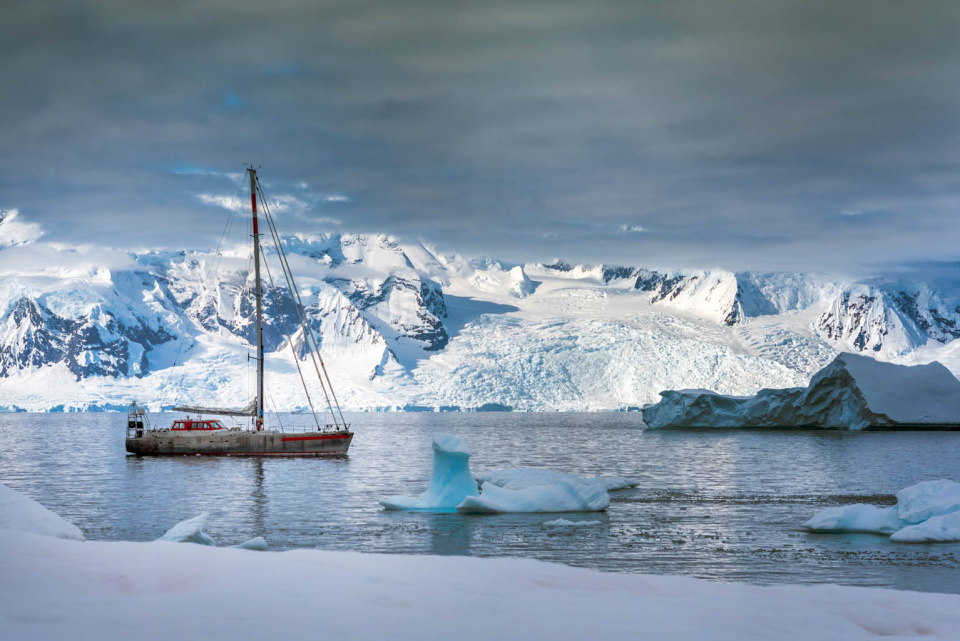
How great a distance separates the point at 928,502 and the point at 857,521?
2010mm

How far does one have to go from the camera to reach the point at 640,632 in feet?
27.8

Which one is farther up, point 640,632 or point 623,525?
point 640,632

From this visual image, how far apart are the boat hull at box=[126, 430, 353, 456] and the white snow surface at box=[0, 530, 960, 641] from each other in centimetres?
5699

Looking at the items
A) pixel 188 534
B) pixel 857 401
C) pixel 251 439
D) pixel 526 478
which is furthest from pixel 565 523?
pixel 857 401

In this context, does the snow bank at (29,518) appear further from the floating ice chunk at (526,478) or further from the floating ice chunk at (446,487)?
the floating ice chunk at (526,478)

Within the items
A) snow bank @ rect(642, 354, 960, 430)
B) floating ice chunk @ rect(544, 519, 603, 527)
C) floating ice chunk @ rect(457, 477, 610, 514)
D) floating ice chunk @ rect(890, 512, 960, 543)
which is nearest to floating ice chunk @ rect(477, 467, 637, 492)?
floating ice chunk @ rect(457, 477, 610, 514)

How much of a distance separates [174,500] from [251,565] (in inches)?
1165

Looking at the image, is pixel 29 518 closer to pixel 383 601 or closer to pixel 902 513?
pixel 383 601

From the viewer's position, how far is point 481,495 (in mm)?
30125

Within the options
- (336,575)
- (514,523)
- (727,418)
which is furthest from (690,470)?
(727,418)

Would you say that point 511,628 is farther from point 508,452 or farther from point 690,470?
point 508,452

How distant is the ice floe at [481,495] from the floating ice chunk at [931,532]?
9.96 m

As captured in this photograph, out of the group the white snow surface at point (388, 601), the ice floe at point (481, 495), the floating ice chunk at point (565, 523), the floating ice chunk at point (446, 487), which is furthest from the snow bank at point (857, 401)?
the white snow surface at point (388, 601)

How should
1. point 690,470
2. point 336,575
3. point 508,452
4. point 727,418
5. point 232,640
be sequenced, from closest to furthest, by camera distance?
1. point 232,640
2. point 336,575
3. point 690,470
4. point 508,452
5. point 727,418
